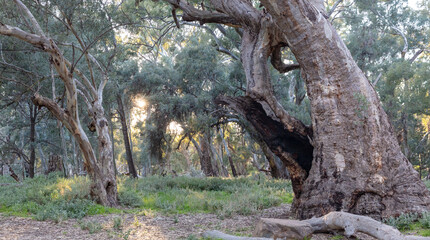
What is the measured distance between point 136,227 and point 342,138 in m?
3.81

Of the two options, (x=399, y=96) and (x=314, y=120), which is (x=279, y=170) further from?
(x=314, y=120)

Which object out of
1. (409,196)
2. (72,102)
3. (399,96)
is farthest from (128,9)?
(399,96)

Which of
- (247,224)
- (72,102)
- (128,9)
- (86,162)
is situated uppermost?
(128,9)

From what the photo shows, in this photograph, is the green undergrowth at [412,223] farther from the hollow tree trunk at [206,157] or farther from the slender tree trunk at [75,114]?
the hollow tree trunk at [206,157]

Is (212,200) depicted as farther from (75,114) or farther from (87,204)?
(75,114)

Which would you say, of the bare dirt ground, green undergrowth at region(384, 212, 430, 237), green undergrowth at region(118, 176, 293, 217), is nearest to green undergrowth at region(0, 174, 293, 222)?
green undergrowth at region(118, 176, 293, 217)

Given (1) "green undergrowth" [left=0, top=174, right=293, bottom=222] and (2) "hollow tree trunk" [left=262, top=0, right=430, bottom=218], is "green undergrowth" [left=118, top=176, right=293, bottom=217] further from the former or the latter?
(2) "hollow tree trunk" [left=262, top=0, right=430, bottom=218]

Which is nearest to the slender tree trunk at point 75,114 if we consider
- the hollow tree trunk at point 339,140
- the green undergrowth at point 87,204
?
the green undergrowth at point 87,204

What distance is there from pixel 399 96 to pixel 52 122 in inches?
813

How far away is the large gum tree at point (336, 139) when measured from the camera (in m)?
5.93

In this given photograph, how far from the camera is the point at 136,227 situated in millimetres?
6203

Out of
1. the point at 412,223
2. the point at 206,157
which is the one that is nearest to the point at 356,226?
the point at 412,223

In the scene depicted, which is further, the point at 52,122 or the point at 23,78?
the point at 52,122

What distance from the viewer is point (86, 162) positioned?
8.56 metres
